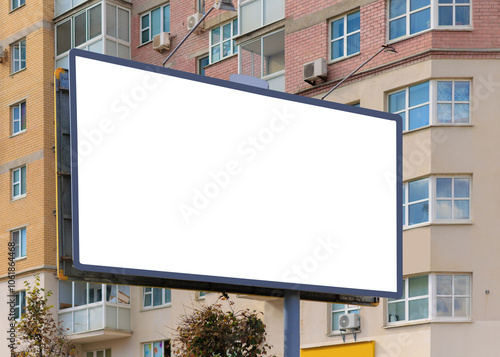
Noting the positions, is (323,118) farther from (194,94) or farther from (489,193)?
(489,193)

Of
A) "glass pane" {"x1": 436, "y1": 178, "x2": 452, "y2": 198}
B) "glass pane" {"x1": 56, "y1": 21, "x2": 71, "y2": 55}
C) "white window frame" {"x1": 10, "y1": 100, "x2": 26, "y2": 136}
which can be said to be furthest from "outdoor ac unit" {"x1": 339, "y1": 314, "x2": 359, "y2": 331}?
"white window frame" {"x1": 10, "y1": 100, "x2": 26, "y2": 136}

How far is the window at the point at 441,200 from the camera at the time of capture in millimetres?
27016

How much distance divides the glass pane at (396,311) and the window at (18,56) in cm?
2050

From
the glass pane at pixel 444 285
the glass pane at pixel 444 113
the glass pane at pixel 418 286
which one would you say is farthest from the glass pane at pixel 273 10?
the glass pane at pixel 444 285

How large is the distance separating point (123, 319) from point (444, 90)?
15.8 meters

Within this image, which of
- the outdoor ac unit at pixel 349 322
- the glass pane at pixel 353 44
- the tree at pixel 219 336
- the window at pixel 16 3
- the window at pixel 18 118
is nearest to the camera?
the tree at pixel 219 336

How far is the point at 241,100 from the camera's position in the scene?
1167 cm

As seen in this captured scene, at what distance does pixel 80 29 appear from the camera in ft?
130

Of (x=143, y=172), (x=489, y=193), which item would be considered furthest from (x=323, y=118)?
(x=489, y=193)

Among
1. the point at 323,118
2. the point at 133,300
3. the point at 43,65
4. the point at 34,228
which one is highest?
the point at 43,65

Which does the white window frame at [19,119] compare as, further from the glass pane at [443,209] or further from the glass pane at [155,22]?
the glass pane at [443,209]

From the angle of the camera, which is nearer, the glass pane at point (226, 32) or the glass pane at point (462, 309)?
the glass pane at point (462, 309)

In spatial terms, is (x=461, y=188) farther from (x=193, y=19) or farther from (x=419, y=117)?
(x=193, y=19)

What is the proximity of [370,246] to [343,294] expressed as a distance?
664 millimetres
